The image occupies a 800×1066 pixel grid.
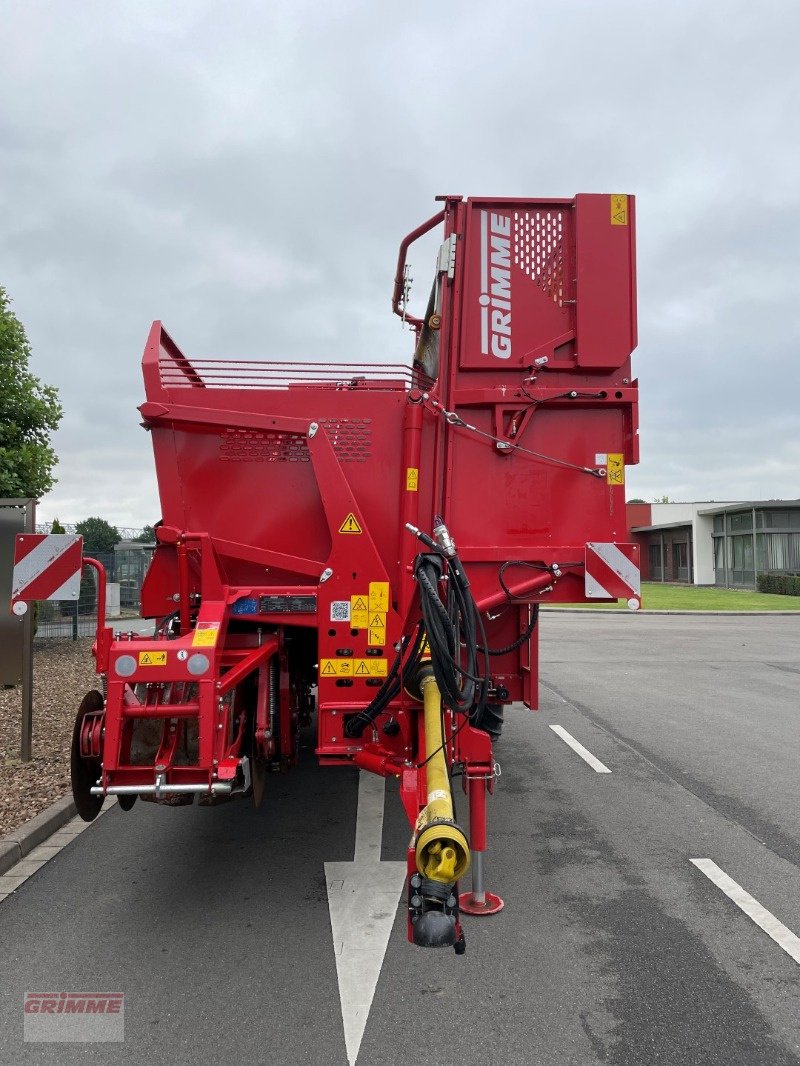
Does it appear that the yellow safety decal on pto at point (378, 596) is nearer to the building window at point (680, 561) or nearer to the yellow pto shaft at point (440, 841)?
the yellow pto shaft at point (440, 841)

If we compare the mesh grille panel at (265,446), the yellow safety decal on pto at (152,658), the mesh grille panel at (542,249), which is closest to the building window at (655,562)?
the mesh grille panel at (542,249)

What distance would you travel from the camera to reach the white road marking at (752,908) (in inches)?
135

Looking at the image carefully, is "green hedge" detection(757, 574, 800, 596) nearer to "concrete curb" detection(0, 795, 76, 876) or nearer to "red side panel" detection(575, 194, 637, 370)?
"red side panel" detection(575, 194, 637, 370)

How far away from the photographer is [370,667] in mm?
4059

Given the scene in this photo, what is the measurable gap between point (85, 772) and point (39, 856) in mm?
1234

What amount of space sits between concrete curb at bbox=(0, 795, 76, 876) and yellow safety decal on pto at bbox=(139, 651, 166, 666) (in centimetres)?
179

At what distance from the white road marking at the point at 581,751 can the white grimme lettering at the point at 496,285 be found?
391 centimetres

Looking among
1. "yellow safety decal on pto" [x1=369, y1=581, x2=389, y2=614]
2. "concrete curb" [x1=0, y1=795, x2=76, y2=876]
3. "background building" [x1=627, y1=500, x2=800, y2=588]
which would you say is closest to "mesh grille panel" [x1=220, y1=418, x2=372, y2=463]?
"yellow safety decal on pto" [x1=369, y1=581, x2=389, y2=614]

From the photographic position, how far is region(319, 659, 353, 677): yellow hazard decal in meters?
4.05

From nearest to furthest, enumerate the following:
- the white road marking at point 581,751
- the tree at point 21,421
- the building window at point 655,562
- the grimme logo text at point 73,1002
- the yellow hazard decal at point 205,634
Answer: the grimme logo text at point 73,1002
the yellow hazard decal at point 205,634
the white road marking at point 581,751
the tree at point 21,421
the building window at point 655,562

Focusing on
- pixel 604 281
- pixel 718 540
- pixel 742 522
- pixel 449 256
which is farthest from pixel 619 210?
pixel 718 540

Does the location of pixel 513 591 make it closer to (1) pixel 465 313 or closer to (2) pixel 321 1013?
(1) pixel 465 313

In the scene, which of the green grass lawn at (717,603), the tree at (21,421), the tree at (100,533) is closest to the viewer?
the tree at (21,421)

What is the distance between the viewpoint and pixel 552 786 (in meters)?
5.98
